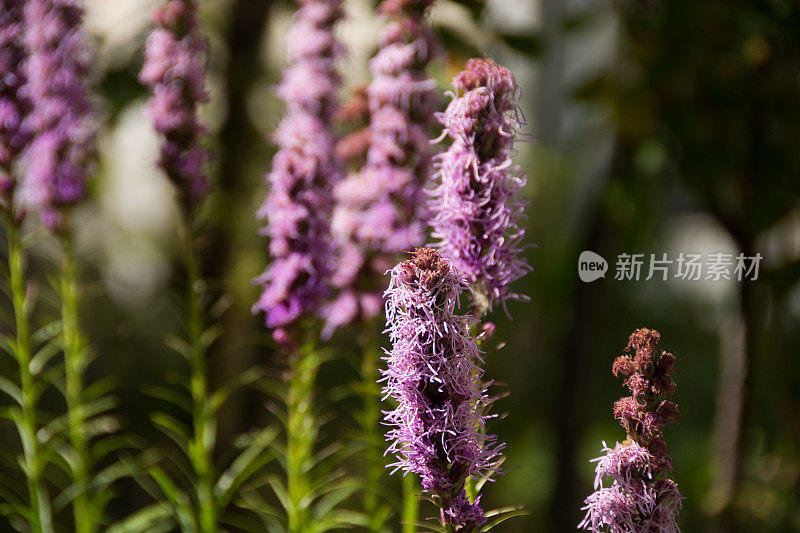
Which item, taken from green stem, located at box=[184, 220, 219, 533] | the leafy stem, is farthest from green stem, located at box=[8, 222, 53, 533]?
green stem, located at box=[184, 220, 219, 533]

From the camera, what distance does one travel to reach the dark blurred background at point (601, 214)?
2.58 metres

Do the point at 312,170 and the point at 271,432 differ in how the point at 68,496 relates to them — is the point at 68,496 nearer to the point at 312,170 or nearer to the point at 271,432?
the point at 271,432

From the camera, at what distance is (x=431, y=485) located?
1.07 meters

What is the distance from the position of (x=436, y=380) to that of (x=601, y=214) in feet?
8.09

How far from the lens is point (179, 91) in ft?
6.88

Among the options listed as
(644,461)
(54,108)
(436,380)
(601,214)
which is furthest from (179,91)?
Result: (601,214)

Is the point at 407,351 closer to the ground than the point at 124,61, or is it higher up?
closer to the ground

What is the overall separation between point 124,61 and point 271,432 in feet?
5.11

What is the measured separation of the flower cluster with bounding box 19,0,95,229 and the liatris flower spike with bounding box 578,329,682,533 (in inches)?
75.9

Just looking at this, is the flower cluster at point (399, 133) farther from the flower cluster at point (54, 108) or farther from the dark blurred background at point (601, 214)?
the flower cluster at point (54, 108)

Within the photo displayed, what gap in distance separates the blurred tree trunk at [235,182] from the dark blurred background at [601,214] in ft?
0.04

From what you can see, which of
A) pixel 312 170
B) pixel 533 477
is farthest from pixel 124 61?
pixel 533 477

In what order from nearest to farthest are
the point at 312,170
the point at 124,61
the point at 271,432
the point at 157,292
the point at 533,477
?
the point at 312,170 < the point at 271,432 < the point at 124,61 < the point at 533,477 < the point at 157,292

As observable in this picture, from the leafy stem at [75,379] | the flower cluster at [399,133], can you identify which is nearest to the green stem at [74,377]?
the leafy stem at [75,379]
